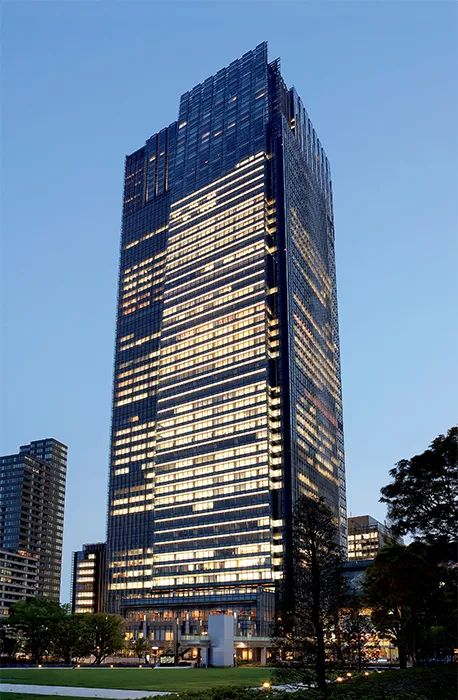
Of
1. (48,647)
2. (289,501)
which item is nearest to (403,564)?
(48,647)

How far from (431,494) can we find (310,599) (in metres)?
11.5

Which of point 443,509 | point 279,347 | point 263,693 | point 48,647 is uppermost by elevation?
point 279,347

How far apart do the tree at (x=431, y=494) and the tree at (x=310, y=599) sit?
551cm

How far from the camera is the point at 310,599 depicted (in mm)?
47250

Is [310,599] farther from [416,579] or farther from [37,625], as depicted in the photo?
[37,625]

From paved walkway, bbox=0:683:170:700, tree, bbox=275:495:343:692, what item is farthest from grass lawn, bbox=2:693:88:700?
tree, bbox=275:495:343:692

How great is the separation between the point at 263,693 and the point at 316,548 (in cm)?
1009

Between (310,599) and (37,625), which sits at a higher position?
(310,599)

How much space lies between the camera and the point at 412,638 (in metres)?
82.1

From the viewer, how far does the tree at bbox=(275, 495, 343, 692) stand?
4459 centimetres

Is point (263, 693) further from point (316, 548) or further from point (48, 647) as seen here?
point (48, 647)

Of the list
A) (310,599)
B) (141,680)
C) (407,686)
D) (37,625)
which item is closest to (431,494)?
(310,599)

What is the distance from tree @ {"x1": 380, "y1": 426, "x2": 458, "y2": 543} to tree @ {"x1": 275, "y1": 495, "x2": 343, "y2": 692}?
5506 mm

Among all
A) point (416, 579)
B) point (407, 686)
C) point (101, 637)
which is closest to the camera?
point (416, 579)
